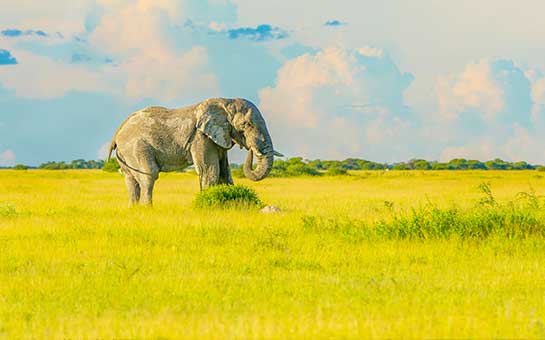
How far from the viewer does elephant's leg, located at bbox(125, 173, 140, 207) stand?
22031mm

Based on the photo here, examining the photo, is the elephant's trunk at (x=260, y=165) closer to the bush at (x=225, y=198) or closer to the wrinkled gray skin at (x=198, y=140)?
the wrinkled gray skin at (x=198, y=140)

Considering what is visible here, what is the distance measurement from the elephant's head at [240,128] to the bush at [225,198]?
0.90 m

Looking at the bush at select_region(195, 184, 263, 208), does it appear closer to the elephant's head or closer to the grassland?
the elephant's head

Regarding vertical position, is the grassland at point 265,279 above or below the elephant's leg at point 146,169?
below

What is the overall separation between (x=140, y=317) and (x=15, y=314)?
4.88 ft

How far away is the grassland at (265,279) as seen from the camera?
7.78m

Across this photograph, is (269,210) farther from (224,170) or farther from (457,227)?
(457,227)

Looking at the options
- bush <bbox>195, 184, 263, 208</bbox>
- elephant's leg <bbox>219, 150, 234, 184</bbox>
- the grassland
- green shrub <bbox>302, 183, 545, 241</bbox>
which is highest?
elephant's leg <bbox>219, 150, 234, 184</bbox>

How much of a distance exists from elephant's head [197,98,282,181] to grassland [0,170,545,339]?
3454 mm

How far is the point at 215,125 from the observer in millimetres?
20625

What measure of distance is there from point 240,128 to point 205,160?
1.26m

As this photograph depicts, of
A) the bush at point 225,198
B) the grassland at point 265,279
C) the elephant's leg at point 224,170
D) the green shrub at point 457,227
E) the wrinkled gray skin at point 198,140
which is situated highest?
the wrinkled gray skin at point 198,140

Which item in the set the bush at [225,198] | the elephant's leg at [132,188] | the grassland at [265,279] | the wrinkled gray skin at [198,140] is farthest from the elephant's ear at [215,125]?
the grassland at [265,279]

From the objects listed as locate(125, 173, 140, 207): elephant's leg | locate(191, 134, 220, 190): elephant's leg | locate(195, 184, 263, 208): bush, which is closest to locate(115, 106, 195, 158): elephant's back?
locate(191, 134, 220, 190): elephant's leg
